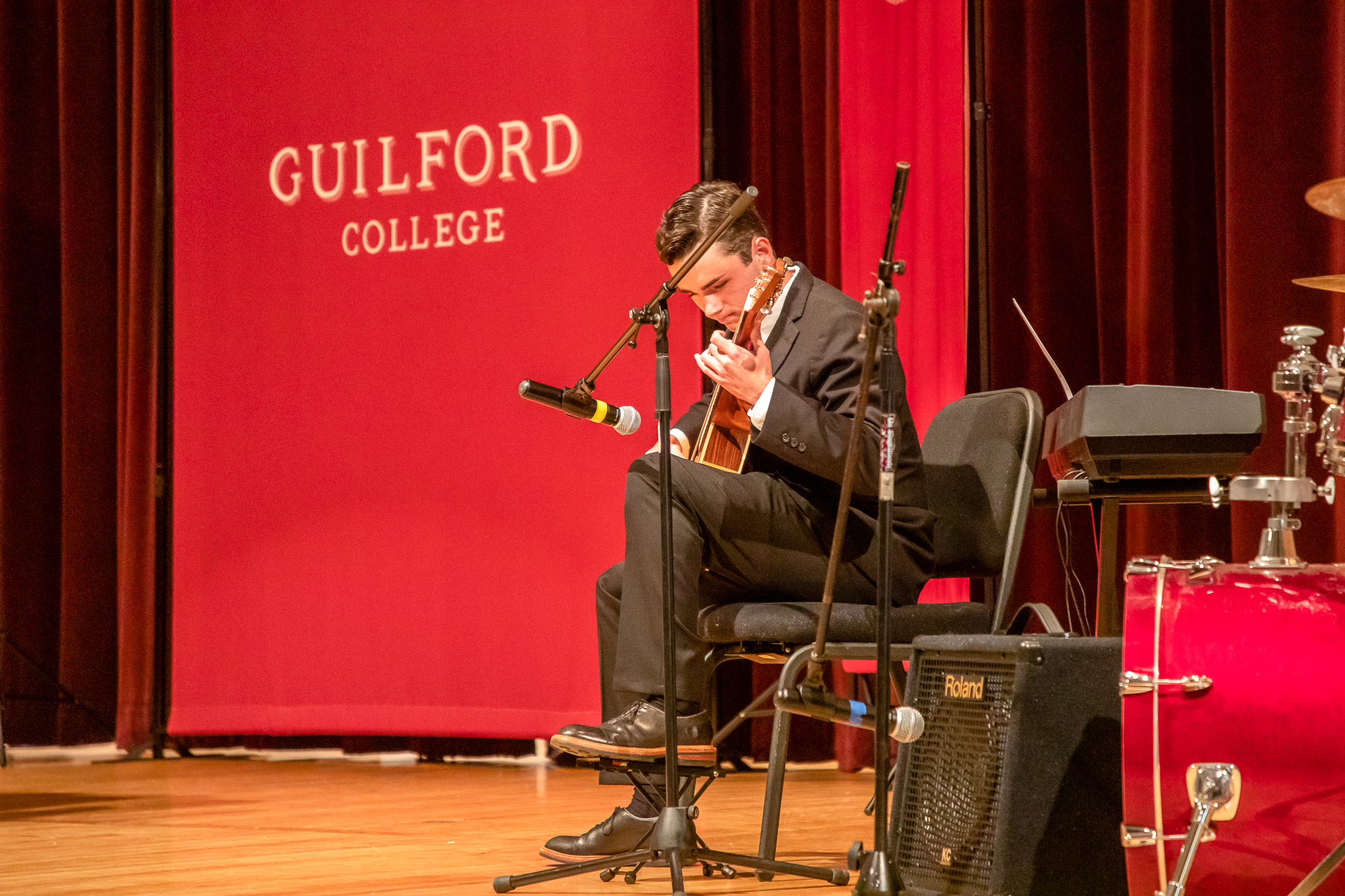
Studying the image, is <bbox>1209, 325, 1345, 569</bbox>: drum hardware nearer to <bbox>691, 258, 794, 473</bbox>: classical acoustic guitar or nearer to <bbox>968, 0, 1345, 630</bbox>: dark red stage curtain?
<bbox>691, 258, 794, 473</bbox>: classical acoustic guitar

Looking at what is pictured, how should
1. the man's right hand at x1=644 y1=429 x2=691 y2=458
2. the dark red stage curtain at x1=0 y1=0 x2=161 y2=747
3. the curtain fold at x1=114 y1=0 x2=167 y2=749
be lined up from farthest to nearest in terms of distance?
the dark red stage curtain at x1=0 y1=0 x2=161 y2=747 < the curtain fold at x1=114 y1=0 x2=167 y2=749 < the man's right hand at x1=644 y1=429 x2=691 y2=458

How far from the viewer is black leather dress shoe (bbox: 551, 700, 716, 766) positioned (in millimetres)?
1970

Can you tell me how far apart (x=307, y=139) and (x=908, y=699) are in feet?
10.8

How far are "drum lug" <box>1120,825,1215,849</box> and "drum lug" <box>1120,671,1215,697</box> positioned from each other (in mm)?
146

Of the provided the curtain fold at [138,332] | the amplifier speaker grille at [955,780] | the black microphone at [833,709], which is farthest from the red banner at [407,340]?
the black microphone at [833,709]

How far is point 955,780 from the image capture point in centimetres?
179

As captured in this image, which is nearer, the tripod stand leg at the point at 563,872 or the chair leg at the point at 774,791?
the tripod stand leg at the point at 563,872

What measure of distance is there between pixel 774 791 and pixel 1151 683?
0.76m

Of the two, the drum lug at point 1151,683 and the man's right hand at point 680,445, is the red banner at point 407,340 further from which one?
the drum lug at point 1151,683

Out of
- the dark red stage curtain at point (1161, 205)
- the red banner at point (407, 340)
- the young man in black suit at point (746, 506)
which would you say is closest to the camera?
the young man in black suit at point (746, 506)

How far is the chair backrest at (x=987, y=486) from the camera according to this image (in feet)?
7.37

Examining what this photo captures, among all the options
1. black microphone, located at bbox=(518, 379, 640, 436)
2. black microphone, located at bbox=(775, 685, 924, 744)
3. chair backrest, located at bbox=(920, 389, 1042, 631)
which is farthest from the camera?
chair backrest, located at bbox=(920, 389, 1042, 631)

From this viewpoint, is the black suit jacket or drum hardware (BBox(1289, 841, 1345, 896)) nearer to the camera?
drum hardware (BBox(1289, 841, 1345, 896))

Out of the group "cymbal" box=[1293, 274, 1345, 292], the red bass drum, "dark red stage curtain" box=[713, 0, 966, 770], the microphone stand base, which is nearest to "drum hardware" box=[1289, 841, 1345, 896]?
the red bass drum
